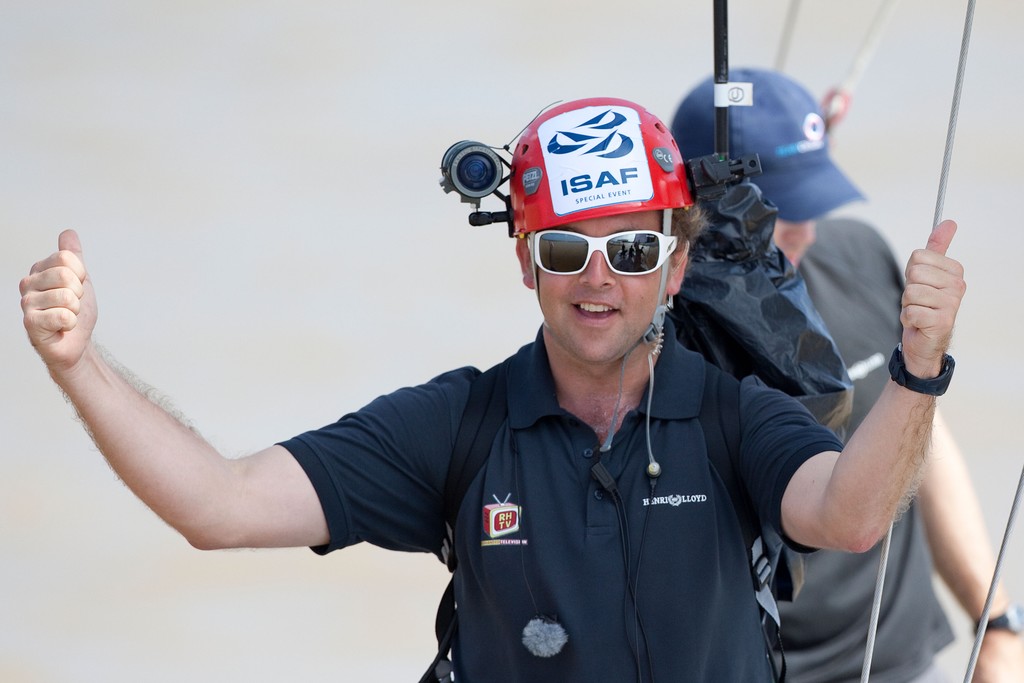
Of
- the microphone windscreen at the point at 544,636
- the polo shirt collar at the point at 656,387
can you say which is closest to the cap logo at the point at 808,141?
the polo shirt collar at the point at 656,387

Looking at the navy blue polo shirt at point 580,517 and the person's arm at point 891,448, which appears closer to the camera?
the person's arm at point 891,448

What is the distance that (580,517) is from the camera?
3.25 m

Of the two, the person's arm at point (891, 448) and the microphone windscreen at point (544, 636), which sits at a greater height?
the person's arm at point (891, 448)

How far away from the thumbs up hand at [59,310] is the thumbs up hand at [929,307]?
152 centimetres

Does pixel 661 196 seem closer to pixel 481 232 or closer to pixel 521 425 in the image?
pixel 521 425

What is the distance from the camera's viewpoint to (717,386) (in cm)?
343

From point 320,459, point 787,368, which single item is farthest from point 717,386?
point 320,459

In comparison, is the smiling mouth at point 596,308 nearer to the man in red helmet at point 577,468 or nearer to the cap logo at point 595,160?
the man in red helmet at point 577,468

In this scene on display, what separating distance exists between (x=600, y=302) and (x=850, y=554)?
57.2 inches

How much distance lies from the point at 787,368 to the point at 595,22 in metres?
9.52

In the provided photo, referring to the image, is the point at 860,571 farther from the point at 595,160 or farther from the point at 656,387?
the point at 595,160

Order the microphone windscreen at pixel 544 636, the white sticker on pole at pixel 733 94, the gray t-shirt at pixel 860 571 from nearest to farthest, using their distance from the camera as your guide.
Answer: the microphone windscreen at pixel 544 636 < the white sticker on pole at pixel 733 94 < the gray t-shirt at pixel 860 571

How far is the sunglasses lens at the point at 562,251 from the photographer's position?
3.33 metres

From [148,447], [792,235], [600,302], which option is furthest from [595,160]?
[792,235]
